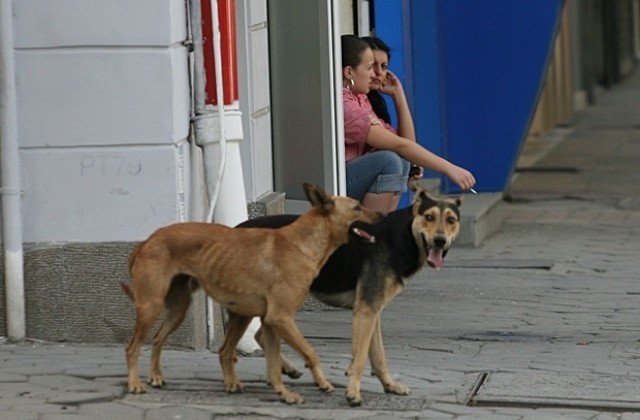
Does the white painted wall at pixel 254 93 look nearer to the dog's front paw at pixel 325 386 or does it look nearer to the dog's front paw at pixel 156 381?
the dog's front paw at pixel 156 381

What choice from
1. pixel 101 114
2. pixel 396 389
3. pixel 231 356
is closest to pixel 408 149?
pixel 101 114

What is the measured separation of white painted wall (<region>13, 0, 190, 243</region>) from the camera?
746cm

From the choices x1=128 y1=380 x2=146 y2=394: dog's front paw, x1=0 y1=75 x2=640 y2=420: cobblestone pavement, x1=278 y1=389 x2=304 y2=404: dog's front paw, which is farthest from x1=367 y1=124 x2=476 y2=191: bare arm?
x1=128 y1=380 x2=146 y2=394: dog's front paw

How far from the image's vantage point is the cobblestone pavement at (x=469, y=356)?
21.4ft

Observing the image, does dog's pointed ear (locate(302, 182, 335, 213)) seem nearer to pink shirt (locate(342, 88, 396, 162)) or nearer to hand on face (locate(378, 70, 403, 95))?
pink shirt (locate(342, 88, 396, 162))

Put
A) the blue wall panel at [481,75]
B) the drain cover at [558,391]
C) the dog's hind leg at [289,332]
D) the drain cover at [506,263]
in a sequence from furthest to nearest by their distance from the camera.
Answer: the blue wall panel at [481,75]
the drain cover at [506,263]
the drain cover at [558,391]
the dog's hind leg at [289,332]

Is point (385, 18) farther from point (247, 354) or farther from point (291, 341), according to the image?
point (291, 341)

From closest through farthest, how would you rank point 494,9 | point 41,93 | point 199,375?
point 199,375 < point 41,93 < point 494,9

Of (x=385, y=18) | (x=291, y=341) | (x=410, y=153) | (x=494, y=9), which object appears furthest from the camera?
(x=494, y=9)

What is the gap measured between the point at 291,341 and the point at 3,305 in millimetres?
1989

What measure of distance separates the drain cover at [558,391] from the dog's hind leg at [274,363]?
0.81 m

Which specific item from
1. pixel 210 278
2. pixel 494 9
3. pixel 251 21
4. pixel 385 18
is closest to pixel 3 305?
pixel 210 278

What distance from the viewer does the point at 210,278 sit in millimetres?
6438

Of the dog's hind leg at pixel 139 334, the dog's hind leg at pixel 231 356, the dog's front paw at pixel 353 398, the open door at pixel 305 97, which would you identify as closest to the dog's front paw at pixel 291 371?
the dog's hind leg at pixel 231 356
